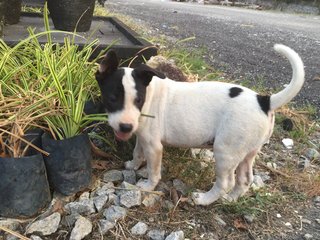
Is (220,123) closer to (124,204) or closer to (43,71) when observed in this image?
(124,204)

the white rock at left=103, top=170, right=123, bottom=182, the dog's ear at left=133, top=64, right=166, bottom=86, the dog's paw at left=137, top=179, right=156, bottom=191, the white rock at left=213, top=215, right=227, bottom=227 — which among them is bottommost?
the white rock at left=213, top=215, right=227, bottom=227

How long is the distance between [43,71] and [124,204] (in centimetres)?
120

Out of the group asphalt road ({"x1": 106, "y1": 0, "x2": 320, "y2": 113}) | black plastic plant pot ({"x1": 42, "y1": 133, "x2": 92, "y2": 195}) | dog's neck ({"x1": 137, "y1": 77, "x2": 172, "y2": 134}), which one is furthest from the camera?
asphalt road ({"x1": 106, "y1": 0, "x2": 320, "y2": 113})

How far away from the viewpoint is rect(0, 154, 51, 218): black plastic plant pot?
2.27 m

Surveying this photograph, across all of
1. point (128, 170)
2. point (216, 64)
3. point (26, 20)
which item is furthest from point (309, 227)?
point (26, 20)

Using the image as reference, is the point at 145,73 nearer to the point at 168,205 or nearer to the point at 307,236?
the point at 168,205

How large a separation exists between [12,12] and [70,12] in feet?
2.69

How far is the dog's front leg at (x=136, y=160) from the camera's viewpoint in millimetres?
2902

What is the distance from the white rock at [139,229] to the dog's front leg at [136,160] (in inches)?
24.1

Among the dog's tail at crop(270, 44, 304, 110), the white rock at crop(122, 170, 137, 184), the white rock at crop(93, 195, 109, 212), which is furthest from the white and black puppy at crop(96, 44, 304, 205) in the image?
the white rock at crop(93, 195, 109, 212)

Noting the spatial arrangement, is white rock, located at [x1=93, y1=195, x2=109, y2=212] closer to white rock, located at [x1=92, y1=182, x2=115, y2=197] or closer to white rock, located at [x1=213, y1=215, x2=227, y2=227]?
white rock, located at [x1=92, y1=182, x2=115, y2=197]

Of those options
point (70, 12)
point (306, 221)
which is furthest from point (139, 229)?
point (70, 12)

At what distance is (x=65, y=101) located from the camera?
2600 millimetres

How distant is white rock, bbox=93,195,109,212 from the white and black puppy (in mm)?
309
